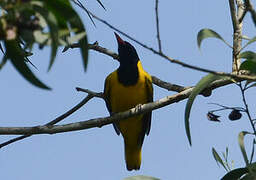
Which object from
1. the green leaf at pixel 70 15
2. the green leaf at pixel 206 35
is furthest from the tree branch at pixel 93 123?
the green leaf at pixel 70 15

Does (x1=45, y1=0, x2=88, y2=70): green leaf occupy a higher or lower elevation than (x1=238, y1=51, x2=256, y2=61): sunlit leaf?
higher

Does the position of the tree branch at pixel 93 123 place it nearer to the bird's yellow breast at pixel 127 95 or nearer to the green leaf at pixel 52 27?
the green leaf at pixel 52 27

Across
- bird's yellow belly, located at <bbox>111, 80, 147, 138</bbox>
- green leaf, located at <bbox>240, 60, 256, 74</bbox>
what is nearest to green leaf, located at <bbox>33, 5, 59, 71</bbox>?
green leaf, located at <bbox>240, 60, 256, 74</bbox>

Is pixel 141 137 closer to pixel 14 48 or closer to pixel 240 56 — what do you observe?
pixel 240 56

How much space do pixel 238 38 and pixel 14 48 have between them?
146cm

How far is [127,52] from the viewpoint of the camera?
496 cm

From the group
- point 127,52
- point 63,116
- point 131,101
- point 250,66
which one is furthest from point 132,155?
point 250,66

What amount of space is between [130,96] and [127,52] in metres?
0.77

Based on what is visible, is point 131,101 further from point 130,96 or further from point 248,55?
point 248,55

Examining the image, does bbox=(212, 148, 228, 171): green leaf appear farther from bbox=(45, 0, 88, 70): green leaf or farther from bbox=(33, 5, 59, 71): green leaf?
bbox=(33, 5, 59, 71): green leaf

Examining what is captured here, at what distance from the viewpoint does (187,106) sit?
204 cm

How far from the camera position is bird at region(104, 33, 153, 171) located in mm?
4320

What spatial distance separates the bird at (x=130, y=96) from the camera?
4320 millimetres

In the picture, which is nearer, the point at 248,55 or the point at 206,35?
the point at 206,35
